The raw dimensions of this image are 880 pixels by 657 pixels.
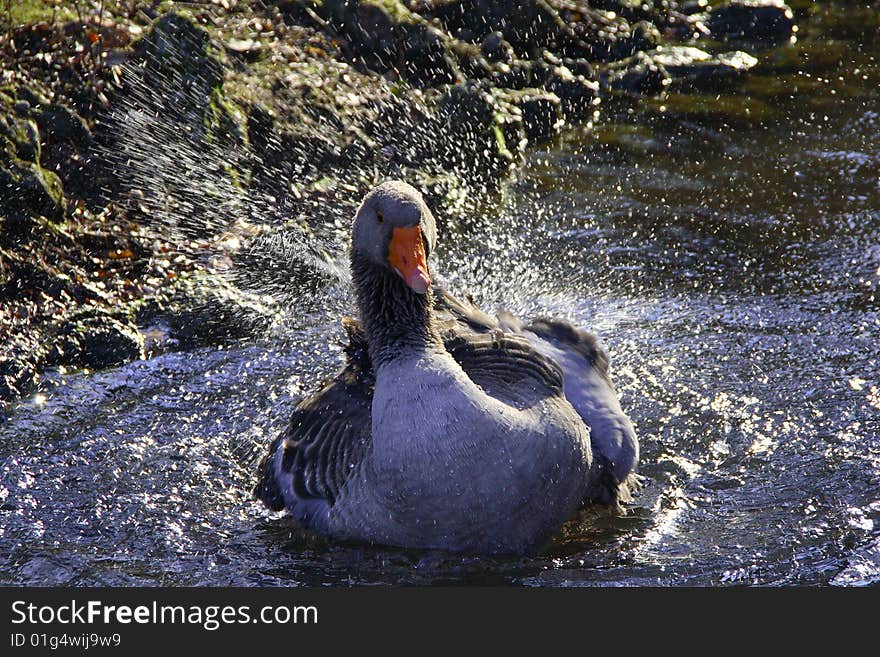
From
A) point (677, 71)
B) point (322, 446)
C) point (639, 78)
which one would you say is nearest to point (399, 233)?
point (322, 446)

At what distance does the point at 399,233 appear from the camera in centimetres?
538

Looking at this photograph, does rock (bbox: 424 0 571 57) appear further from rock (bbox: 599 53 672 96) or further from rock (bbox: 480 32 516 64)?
rock (bbox: 599 53 672 96)

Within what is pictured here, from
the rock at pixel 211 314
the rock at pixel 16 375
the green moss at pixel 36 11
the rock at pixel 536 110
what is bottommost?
the rock at pixel 16 375

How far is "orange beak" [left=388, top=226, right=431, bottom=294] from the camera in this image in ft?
17.5

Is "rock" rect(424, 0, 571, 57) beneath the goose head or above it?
above

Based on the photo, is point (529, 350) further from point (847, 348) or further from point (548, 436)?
point (847, 348)

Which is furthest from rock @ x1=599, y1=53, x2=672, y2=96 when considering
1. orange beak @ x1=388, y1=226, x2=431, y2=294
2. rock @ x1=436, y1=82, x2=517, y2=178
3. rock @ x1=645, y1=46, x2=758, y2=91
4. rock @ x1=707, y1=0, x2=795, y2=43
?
orange beak @ x1=388, y1=226, x2=431, y2=294

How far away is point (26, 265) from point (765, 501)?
6.27 metres

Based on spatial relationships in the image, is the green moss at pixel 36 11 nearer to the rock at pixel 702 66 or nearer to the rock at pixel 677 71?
the rock at pixel 677 71

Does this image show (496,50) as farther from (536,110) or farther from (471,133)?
(471,133)

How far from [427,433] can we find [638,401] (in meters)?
2.62

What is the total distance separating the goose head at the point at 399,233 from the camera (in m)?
5.37

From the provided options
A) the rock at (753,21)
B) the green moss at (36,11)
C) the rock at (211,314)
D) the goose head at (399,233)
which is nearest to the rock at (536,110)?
the rock at (753,21)

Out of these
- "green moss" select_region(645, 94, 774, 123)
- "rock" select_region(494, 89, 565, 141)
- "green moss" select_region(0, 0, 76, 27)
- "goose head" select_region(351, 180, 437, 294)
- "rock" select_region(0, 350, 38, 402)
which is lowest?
"rock" select_region(0, 350, 38, 402)
